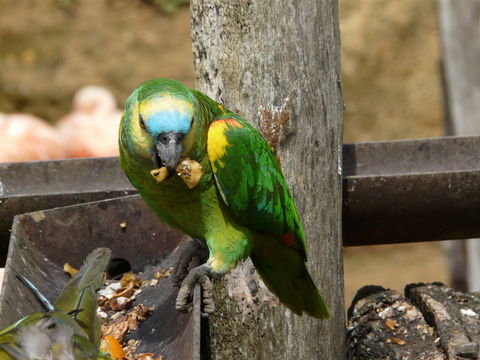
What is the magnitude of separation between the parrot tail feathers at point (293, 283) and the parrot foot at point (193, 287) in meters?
0.33

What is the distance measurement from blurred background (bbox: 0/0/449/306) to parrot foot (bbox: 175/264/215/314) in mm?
3891

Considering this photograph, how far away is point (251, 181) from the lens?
298cm

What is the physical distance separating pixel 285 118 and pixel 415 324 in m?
1.06

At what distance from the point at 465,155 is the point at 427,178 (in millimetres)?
537

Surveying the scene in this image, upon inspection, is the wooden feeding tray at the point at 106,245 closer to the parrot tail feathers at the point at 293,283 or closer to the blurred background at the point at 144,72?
the parrot tail feathers at the point at 293,283

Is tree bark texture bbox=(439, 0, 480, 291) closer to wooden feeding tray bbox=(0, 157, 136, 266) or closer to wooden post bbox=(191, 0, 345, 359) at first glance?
wooden post bbox=(191, 0, 345, 359)

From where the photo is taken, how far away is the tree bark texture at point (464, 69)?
20.5 ft

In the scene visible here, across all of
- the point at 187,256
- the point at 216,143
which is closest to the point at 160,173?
the point at 216,143

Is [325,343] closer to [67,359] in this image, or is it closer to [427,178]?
[427,178]

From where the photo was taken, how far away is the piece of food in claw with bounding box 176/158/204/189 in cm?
269

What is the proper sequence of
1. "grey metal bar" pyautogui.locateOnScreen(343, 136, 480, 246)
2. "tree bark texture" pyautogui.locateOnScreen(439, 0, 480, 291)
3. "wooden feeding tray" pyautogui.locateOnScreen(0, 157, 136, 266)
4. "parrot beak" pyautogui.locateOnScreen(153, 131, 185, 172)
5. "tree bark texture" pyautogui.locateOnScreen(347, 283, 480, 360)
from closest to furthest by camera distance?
1. "parrot beak" pyautogui.locateOnScreen(153, 131, 185, 172)
2. "tree bark texture" pyautogui.locateOnScreen(347, 283, 480, 360)
3. "grey metal bar" pyautogui.locateOnScreen(343, 136, 480, 246)
4. "wooden feeding tray" pyautogui.locateOnScreen(0, 157, 136, 266)
5. "tree bark texture" pyautogui.locateOnScreen(439, 0, 480, 291)

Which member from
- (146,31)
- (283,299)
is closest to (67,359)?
(283,299)

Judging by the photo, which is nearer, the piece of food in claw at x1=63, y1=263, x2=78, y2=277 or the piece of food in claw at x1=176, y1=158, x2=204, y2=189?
the piece of food in claw at x1=176, y1=158, x2=204, y2=189

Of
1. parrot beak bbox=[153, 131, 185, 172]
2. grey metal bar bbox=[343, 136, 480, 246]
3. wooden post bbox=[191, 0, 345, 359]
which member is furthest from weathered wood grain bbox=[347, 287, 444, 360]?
parrot beak bbox=[153, 131, 185, 172]
